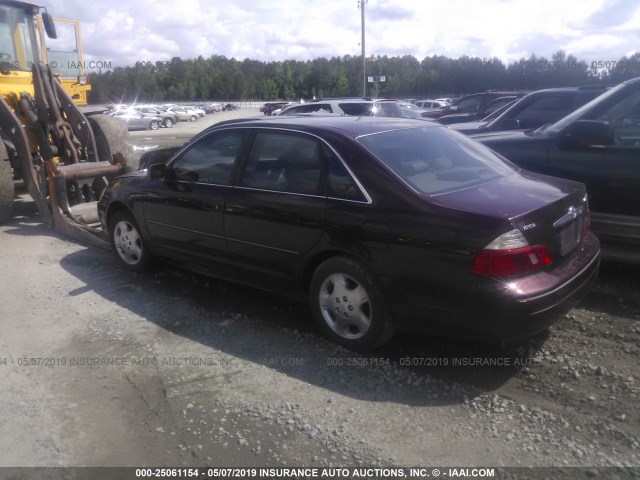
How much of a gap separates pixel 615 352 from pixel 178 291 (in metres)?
3.70

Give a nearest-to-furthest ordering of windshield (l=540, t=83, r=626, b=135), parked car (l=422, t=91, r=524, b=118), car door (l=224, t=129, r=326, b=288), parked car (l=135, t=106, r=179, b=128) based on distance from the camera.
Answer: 1. car door (l=224, t=129, r=326, b=288)
2. windshield (l=540, t=83, r=626, b=135)
3. parked car (l=422, t=91, r=524, b=118)
4. parked car (l=135, t=106, r=179, b=128)

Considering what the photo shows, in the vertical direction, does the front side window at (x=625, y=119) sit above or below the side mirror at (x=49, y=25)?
below

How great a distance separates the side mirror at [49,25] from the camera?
9.23 meters

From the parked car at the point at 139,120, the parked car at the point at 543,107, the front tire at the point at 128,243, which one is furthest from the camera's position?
the parked car at the point at 139,120

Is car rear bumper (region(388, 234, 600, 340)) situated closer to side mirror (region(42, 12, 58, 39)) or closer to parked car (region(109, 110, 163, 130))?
side mirror (region(42, 12, 58, 39))

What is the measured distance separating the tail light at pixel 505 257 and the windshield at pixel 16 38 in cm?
833

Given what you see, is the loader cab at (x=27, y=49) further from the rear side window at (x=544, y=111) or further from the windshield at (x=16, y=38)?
the rear side window at (x=544, y=111)

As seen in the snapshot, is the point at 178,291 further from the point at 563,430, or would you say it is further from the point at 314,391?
the point at 563,430

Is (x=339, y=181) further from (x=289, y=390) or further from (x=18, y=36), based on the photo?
(x=18, y=36)

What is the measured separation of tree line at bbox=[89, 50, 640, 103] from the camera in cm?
6050

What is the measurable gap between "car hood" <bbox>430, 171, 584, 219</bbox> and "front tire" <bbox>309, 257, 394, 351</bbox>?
73 cm

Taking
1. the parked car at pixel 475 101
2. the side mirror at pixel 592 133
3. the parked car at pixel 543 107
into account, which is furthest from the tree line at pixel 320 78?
the side mirror at pixel 592 133

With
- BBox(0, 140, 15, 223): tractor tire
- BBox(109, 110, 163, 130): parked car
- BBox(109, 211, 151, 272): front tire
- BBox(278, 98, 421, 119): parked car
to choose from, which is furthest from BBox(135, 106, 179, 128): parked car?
BBox(109, 211, 151, 272): front tire

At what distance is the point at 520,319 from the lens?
329 cm
